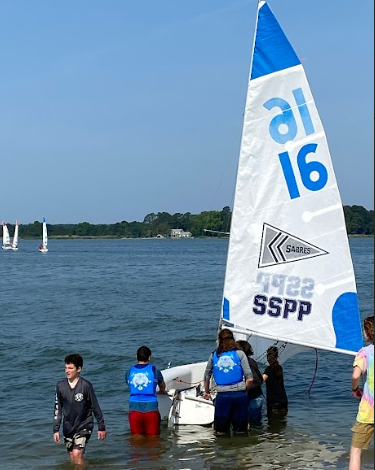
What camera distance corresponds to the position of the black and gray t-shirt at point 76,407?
7504 millimetres

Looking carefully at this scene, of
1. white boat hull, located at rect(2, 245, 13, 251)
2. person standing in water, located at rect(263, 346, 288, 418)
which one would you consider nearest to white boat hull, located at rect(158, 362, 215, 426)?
person standing in water, located at rect(263, 346, 288, 418)

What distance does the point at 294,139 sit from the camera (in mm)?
9727

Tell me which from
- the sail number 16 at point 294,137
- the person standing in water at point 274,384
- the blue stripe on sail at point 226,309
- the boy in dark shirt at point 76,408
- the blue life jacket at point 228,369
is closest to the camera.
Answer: the boy in dark shirt at point 76,408

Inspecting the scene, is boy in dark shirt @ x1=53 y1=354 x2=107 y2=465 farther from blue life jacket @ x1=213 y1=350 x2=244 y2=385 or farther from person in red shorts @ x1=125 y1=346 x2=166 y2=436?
blue life jacket @ x1=213 y1=350 x2=244 y2=385

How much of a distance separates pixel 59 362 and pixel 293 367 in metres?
5.29

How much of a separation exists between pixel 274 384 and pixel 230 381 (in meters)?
2.22

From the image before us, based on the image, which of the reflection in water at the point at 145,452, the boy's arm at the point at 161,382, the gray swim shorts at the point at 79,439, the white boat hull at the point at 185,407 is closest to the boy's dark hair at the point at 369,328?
the gray swim shorts at the point at 79,439

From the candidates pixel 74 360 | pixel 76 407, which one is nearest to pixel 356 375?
pixel 74 360

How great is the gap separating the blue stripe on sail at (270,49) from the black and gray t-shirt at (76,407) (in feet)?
14.9

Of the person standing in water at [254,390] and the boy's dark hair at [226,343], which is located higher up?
the boy's dark hair at [226,343]

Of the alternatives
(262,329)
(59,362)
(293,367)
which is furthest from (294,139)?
(59,362)

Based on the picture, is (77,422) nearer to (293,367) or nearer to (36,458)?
(36,458)

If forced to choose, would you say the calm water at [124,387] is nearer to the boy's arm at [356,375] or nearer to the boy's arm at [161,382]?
the boy's arm at [161,382]

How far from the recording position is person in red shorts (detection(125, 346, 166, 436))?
29.7 feet
